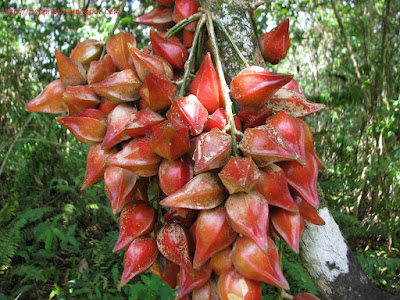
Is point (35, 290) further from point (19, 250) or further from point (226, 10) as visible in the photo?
point (226, 10)

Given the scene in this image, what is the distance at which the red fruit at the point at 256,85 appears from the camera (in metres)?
0.73

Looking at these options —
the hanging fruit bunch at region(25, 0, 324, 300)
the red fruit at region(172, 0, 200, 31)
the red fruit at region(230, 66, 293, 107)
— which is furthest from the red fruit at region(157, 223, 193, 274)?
the red fruit at region(172, 0, 200, 31)

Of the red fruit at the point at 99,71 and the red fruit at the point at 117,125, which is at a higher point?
the red fruit at the point at 99,71

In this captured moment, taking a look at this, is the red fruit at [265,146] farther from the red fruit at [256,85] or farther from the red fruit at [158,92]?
the red fruit at [158,92]

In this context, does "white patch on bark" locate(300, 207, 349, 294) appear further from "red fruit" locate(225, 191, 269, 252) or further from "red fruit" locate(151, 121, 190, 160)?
"red fruit" locate(151, 121, 190, 160)

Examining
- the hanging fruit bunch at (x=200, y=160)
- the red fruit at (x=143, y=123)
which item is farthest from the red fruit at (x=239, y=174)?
the red fruit at (x=143, y=123)

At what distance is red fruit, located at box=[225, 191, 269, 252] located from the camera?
638 millimetres

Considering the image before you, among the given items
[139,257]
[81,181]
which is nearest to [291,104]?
[139,257]

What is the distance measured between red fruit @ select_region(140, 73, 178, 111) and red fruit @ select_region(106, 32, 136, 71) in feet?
0.60

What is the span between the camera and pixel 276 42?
1.00 meters

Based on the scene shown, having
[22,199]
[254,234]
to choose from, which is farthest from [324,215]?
[22,199]

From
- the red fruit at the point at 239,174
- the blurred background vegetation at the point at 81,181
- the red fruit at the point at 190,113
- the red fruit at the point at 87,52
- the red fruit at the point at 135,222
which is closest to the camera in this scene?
the red fruit at the point at 239,174

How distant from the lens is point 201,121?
2.43 feet

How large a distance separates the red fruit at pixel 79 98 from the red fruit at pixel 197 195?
398mm
